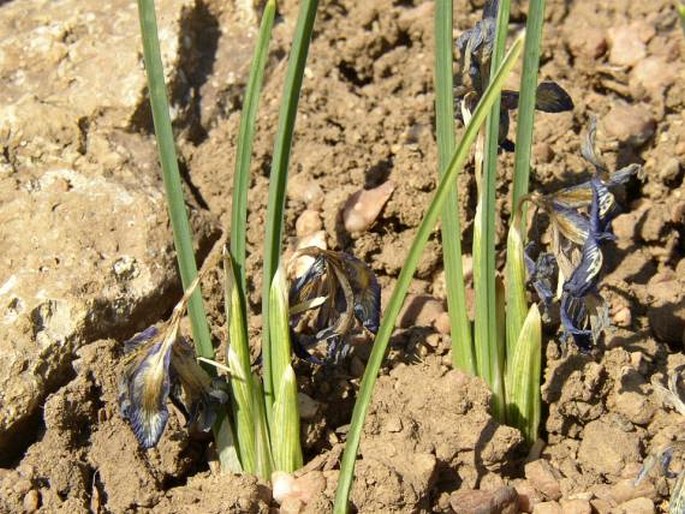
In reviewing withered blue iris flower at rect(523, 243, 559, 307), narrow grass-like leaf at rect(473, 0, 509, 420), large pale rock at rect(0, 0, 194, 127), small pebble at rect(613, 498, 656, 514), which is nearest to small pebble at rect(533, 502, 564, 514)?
small pebble at rect(613, 498, 656, 514)

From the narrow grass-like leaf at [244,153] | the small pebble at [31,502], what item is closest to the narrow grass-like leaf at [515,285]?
the narrow grass-like leaf at [244,153]

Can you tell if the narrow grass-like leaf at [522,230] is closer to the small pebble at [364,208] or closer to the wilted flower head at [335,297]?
the wilted flower head at [335,297]

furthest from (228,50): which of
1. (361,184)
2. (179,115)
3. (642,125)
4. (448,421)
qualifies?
(448,421)

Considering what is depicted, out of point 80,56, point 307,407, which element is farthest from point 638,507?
point 80,56

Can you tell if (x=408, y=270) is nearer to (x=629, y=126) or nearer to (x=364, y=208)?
(x=364, y=208)

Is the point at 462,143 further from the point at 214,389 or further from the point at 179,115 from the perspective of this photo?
the point at 179,115

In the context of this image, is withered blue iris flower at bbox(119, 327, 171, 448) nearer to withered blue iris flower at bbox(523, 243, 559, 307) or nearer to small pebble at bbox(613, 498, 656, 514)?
withered blue iris flower at bbox(523, 243, 559, 307)

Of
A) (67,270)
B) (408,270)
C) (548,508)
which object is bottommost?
(548,508)
